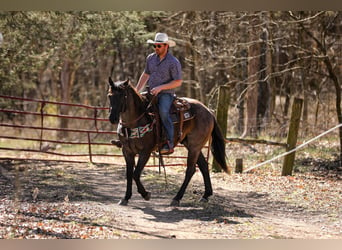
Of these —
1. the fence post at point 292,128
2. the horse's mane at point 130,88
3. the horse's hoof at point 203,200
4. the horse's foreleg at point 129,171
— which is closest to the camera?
the horse's mane at point 130,88

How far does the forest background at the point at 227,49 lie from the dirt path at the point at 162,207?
205cm

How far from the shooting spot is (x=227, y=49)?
36.8 ft

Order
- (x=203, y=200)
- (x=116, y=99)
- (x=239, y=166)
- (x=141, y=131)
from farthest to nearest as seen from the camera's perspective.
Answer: (x=239, y=166), (x=203, y=200), (x=141, y=131), (x=116, y=99)

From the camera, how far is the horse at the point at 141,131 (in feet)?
18.1

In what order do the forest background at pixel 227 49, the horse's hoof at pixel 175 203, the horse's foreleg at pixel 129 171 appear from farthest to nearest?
the forest background at pixel 227 49
the horse's hoof at pixel 175 203
the horse's foreleg at pixel 129 171

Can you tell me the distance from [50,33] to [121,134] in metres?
4.80

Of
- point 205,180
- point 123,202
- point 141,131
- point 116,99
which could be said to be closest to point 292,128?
point 205,180

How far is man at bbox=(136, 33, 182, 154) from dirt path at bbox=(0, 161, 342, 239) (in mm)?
955

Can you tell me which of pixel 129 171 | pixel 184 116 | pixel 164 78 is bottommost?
pixel 129 171

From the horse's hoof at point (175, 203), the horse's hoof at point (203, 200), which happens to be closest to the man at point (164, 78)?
the horse's hoof at point (175, 203)

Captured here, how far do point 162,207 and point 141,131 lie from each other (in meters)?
0.99

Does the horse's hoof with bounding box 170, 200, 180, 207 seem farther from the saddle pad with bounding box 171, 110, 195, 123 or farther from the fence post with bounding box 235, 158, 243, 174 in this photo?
the fence post with bounding box 235, 158, 243, 174

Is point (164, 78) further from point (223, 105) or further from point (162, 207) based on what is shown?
point (223, 105)

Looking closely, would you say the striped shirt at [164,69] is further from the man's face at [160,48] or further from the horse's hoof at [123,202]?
the horse's hoof at [123,202]
